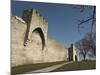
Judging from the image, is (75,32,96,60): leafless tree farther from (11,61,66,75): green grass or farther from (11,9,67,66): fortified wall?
(11,61,66,75): green grass

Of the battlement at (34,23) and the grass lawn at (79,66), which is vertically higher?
the battlement at (34,23)

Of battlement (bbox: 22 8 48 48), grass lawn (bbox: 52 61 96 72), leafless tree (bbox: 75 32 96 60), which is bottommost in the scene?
grass lawn (bbox: 52 61 96 72)

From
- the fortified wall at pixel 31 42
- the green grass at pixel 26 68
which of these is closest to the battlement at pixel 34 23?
the fortified wall at pixel 31 42

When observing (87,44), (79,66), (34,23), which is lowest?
(79,66)

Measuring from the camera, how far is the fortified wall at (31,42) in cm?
285

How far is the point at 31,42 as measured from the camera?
2957 mm

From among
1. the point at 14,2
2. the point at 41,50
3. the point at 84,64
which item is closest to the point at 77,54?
the point at 84,64

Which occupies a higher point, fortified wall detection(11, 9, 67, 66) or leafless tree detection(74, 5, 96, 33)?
leafless tree detection(74, 5, 96, 33)

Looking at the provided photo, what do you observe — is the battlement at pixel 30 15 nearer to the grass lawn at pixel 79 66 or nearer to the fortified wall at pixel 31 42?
the fortified wall at pixel 31 42

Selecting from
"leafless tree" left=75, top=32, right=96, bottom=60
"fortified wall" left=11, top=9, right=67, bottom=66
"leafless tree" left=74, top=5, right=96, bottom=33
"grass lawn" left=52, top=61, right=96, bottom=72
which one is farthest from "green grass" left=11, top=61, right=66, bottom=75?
"leafless tree" left=74, top=5, right=96, bottom=33

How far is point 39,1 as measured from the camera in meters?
2.97

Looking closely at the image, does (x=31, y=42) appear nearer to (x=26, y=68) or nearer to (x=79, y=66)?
(x=26, y=68)

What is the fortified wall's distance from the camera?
2.85 metres

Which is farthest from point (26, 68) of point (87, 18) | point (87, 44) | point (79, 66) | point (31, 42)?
point (87, 18)
